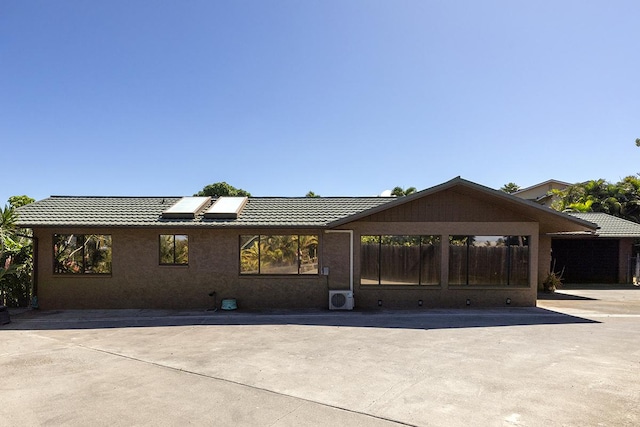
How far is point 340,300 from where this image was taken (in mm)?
13680

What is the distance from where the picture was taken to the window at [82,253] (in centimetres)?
1421

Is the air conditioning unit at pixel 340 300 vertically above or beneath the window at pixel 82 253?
beneath

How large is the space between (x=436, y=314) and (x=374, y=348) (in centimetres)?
479

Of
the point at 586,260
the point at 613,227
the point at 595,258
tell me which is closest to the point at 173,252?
the point at 586,260

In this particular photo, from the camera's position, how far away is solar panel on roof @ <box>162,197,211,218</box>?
14242 mm

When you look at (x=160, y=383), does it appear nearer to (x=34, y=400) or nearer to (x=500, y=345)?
(x=34, y=400)

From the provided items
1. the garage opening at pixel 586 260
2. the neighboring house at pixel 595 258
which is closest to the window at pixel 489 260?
the neighboring house at pixel 595 258

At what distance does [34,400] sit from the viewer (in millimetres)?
6203

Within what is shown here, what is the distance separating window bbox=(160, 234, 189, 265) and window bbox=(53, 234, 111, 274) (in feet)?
6.67

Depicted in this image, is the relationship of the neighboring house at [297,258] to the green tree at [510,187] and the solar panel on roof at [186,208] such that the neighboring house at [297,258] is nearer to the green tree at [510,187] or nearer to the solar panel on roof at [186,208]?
the solar panel on roof at [186,208]

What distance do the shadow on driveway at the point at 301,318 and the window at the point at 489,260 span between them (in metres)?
1.19

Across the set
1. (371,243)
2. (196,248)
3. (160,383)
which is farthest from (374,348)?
(196,248)

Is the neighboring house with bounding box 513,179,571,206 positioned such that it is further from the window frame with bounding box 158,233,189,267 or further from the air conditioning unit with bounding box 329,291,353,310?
the window frame with bounding box 158,233,189,267

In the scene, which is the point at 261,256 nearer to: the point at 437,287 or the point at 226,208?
the point at 226,208
